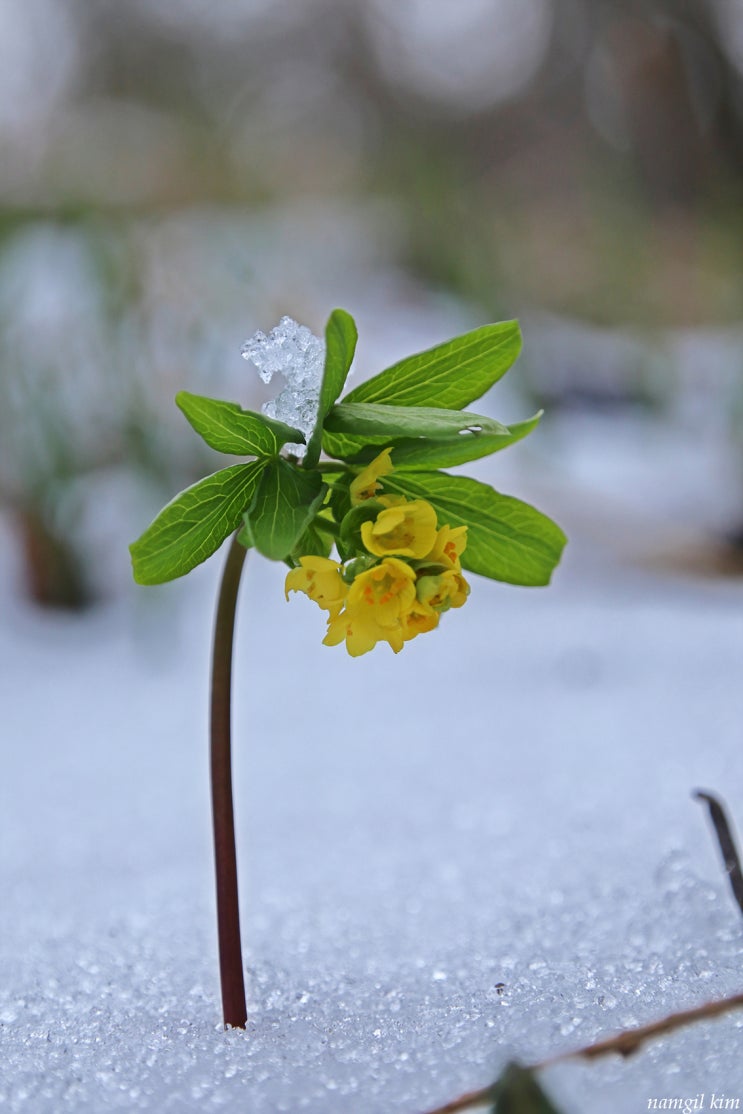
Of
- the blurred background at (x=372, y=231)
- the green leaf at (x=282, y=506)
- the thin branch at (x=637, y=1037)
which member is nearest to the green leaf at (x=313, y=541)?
the green leaf at (x=282, y=506)

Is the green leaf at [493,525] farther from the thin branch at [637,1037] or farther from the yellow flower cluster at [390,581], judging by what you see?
the thin branch at [637,1037]

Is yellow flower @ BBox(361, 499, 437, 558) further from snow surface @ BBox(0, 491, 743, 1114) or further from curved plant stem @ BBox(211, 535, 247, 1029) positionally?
snow surface @ BBox(0, 491, 743, 1114)

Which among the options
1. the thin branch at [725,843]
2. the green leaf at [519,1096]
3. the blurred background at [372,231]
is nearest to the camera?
the green leaf at [519,1096]

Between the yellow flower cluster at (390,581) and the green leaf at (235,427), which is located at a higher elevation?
the green leaf at (235,427)

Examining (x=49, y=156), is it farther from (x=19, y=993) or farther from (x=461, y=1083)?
(x=461, y=1083)

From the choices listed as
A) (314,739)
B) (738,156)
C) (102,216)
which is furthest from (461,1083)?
(738,156)

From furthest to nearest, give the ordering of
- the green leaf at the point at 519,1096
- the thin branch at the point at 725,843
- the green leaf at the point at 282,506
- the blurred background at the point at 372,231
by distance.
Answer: the blurred background at the point at 372,231, the thin branch at the point at 725,843, the green leaf at the point at 282,506, the green leaf at the point at 519,1096
